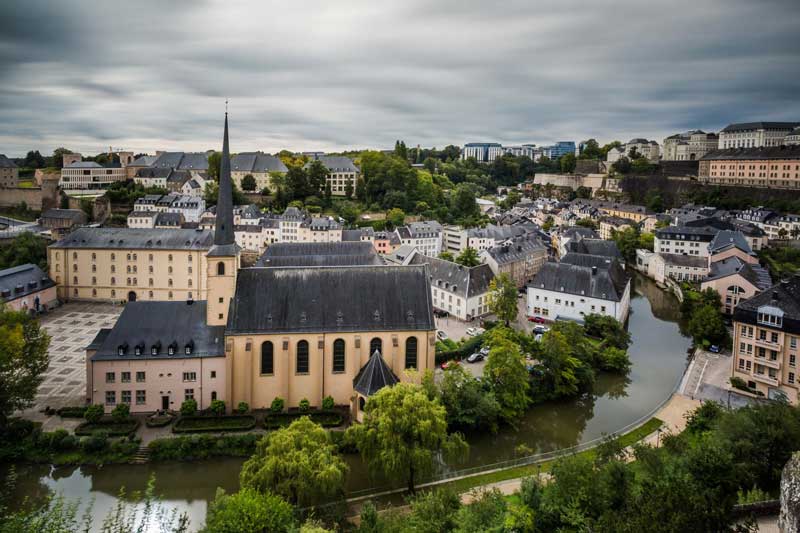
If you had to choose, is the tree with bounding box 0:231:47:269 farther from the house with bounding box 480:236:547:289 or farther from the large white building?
the large white building

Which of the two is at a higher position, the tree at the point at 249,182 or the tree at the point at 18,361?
the tree at the point at 249,182

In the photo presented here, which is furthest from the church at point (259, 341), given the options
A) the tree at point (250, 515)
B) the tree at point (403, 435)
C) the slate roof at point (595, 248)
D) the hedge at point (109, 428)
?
the slate roof at point (595, 248)

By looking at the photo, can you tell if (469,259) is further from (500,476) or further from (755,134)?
(755,134)

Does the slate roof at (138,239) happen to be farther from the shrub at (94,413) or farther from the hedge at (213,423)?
the hedge at (213,423)

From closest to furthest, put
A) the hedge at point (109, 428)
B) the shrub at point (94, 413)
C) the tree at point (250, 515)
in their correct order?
the tree at point (250, 515)
the hedge at point (109, 428)
the shrub at point (94, 413)

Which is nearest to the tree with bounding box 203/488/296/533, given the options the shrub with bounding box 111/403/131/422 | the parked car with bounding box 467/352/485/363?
the shrub with bounding box 111/403/131/422

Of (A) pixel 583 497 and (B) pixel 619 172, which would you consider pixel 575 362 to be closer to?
(A) pixel 583 497

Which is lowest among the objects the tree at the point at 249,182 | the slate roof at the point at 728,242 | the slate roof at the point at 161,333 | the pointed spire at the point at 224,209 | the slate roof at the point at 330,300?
the slate roof at the point at 161,333
